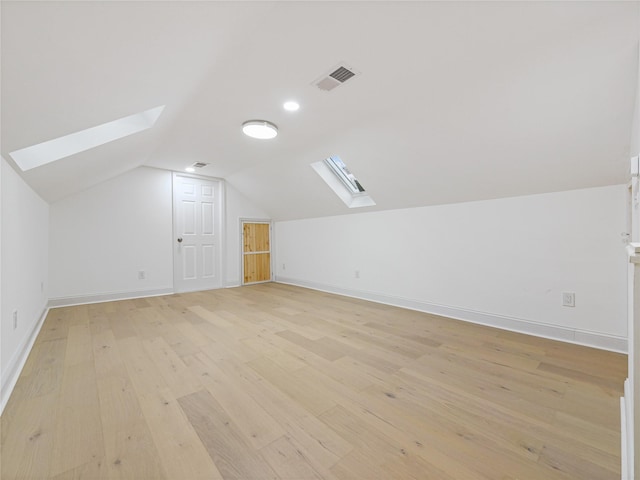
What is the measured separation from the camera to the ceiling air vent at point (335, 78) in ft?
6.04

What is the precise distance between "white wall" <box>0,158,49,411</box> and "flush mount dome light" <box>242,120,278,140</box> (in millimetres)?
1766

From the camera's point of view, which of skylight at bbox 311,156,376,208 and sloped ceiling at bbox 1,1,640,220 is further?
skylight at bbox 311,156,376,208

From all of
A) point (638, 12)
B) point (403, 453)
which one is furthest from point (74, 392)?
point (638, 12)

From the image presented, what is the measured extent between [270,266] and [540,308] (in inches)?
194

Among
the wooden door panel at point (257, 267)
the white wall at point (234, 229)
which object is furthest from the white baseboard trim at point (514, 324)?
the white wall at point (234, 229)

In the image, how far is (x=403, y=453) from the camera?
4.00 ft

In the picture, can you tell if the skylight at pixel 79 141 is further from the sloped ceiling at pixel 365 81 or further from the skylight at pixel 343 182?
the skylight at pixel 343 182

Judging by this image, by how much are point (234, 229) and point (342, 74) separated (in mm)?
4281

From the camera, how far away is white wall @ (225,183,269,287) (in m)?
5.49

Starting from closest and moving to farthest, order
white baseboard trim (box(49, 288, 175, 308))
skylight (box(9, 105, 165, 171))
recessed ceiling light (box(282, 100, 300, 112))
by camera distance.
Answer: skylight (box(9, 105, 165, 171)) → recessed ceiling light (box(282, 100, 300, 112)) → white baseboard trim (box(49, 288, 175, 308))

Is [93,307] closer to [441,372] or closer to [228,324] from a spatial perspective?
[228,324]

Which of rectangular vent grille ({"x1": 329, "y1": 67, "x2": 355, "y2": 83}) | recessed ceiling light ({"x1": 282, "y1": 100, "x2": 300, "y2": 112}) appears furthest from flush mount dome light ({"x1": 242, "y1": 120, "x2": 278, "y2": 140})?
rectangular vent grille ({"x1": 329, "y1": 67, "x2": 355, "y2": 83})

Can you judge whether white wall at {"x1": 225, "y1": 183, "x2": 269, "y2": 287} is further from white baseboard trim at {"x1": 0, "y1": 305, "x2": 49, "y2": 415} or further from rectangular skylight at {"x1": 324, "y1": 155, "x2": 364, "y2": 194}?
white baseboard trim at {"x1": 0, "y1": 305, "x2": 49, "y2": 415}

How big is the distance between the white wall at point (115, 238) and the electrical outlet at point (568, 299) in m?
5.49
